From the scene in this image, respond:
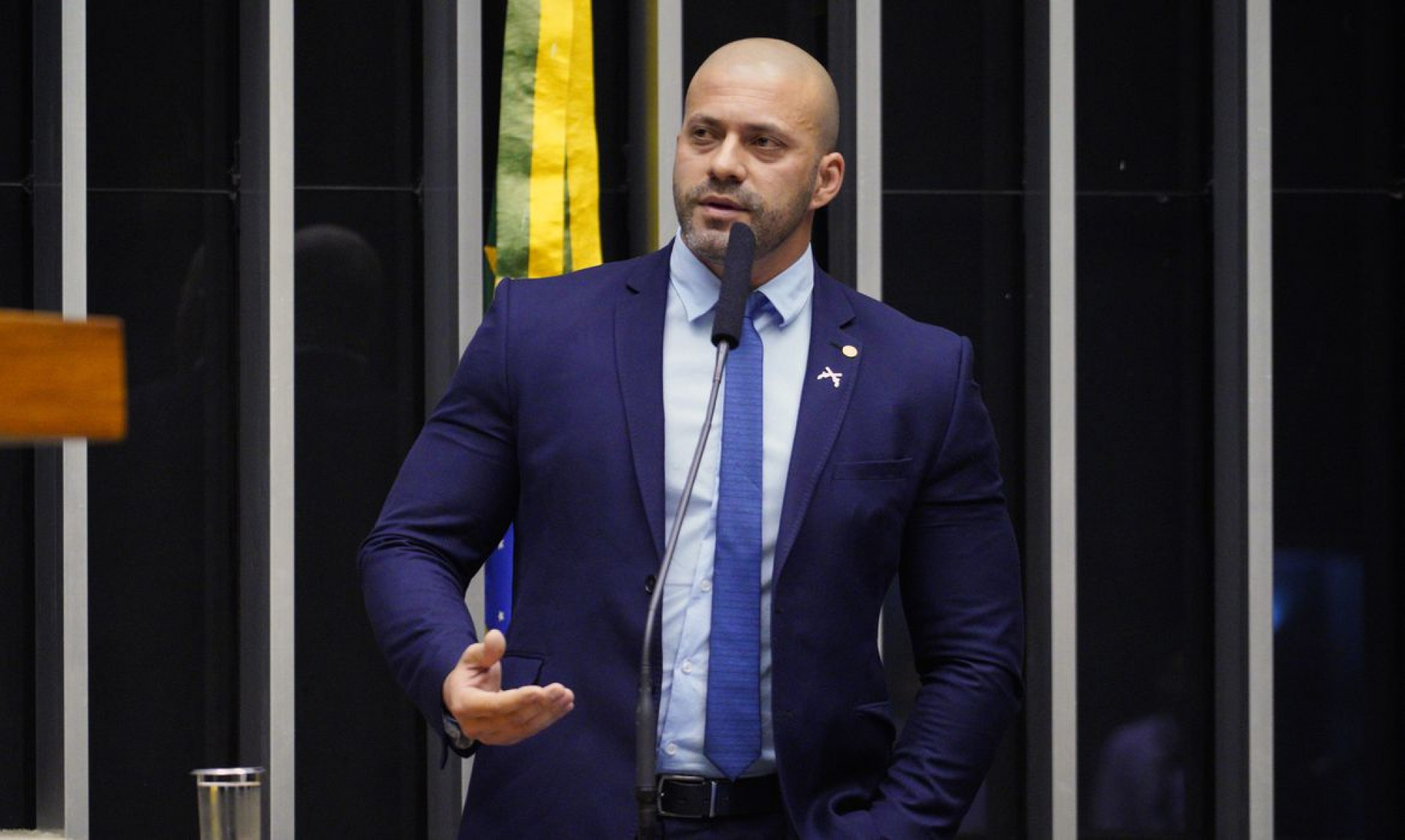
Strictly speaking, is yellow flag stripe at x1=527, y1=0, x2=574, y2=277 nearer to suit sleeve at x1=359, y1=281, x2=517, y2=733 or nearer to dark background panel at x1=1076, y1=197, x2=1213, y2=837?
suit sleeve at x1=359, y1=281, x2=517, y2=733

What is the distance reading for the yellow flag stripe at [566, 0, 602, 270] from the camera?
3.55 metres

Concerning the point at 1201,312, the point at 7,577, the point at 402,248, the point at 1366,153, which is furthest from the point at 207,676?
the point at 1366,153

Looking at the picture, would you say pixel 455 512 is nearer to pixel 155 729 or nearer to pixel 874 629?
pixel 874 629

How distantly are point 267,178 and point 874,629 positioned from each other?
265 cm

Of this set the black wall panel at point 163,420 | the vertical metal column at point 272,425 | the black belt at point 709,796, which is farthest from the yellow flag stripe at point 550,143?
the black belt at point 709,796

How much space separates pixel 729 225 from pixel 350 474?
8.77 ft

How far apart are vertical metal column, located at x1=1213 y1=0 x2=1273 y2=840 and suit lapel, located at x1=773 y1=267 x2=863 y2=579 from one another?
8.84ft

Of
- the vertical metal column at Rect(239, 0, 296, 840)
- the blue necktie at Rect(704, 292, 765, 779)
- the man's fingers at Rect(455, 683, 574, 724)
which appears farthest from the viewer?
the vertical metal column at Rect(239, 0, 296, 840)

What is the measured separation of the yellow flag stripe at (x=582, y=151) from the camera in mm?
3553

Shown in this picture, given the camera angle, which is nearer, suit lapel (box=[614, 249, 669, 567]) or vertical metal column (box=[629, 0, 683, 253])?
suit lapel (box=[614, 249, 669, 567])

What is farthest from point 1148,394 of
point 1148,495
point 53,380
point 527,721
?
point 53,380

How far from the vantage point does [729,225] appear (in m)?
2.10

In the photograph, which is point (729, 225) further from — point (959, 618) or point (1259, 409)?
point (1259, 409)

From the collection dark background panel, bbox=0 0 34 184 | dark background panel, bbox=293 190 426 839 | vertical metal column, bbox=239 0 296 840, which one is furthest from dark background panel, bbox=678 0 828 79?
dark background panel, bbox=0 0 34 184
